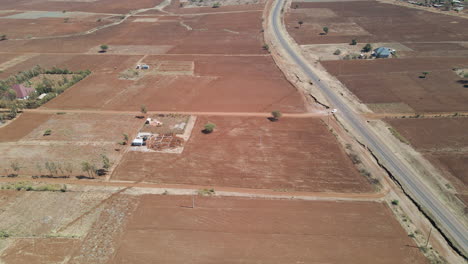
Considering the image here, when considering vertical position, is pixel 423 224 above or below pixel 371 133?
below

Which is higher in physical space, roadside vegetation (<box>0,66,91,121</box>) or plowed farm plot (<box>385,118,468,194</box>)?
roadside vegetation (<box>0,66,91,121</box>)

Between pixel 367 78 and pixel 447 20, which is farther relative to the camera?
pixel 447 20

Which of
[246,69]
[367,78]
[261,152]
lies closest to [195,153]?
[261,152]

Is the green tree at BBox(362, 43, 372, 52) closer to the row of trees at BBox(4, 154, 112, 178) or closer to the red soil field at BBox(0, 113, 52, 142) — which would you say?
the row of trees at BBox(4, 154, 112, 178)

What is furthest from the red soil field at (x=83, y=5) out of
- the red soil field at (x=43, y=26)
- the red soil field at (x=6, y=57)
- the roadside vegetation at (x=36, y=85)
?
the roadside vegetation at (x=36, y=85)

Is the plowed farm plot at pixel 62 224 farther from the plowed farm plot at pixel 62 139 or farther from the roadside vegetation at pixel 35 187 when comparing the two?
the plowed farm plot at pixel 62 139

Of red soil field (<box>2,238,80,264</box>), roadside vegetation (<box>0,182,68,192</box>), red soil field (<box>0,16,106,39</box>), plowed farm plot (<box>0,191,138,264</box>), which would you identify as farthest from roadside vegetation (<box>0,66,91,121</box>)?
red soil field (<box>0,16,106,39</box>)

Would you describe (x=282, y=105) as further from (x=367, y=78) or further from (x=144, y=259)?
(x=144, y=259)
